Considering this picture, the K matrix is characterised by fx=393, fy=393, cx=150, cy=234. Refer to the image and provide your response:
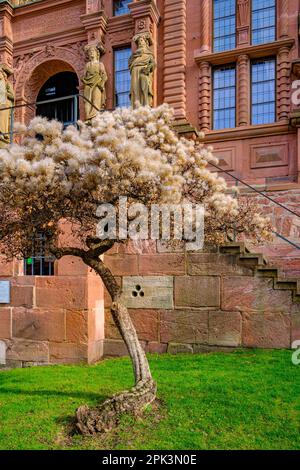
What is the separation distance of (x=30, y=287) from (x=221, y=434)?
16.4 ft

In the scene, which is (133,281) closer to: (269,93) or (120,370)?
(120,370)

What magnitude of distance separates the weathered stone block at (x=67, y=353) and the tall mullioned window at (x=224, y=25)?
8971 millimetres

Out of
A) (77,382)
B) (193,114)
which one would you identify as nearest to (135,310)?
(77,382)

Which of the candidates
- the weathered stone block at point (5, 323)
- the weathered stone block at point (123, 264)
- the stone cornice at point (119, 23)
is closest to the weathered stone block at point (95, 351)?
the weathered stone block at point (123, 264)

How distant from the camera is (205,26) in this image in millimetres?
11102

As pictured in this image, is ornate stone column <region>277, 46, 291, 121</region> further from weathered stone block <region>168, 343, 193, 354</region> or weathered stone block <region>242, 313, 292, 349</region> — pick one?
weathered stone block <region>168, 343, 193, 354</region>

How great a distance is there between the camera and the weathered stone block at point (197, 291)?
7211 mm

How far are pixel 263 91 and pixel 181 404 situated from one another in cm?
883

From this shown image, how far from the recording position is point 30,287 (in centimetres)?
800

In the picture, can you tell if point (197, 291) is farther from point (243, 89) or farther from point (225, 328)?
point (243, 89)

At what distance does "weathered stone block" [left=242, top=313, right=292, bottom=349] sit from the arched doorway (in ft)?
32.4

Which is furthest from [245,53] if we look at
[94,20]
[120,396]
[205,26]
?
[120,396]

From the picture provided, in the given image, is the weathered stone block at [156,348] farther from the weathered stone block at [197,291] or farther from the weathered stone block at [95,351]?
→ the weathered stone block at [95,351]

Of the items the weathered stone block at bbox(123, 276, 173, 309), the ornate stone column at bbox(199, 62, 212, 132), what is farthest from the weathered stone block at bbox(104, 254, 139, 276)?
the ornate stone column at bbox(199, 62, 212, 132)
